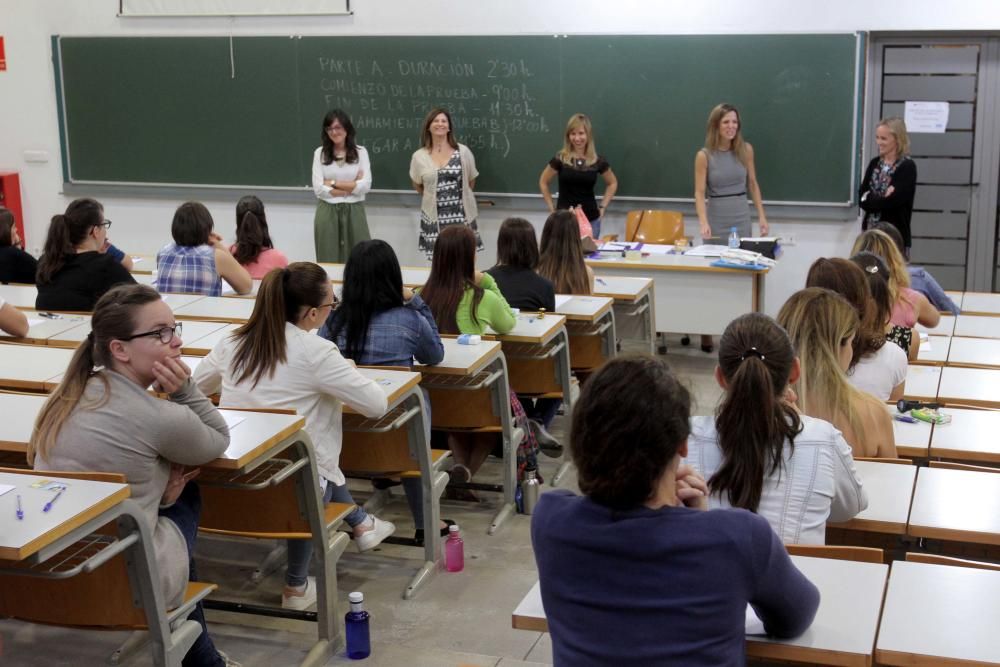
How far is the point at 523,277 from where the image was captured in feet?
18.1

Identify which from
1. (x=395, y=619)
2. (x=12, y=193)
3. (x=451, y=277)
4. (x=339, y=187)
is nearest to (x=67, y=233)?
(x=451, y=277)

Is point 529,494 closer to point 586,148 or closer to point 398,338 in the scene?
point 398,338

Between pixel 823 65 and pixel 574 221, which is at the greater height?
pixel 823 65

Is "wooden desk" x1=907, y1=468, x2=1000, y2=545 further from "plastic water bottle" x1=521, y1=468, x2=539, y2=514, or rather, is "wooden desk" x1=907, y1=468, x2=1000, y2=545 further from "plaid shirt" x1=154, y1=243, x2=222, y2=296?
"plaid shirt" x1=154, y1=243, x2=222, y2=296

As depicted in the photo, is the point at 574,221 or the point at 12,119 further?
the point at 12,119

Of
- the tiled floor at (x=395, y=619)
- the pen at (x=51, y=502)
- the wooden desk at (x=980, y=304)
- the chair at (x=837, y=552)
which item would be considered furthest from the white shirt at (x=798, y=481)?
the wooden desk at (x=980, y=304)

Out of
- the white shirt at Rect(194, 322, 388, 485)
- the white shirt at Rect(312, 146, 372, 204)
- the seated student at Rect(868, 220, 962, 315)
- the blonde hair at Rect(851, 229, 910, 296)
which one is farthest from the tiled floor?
the white shirt at Rect(312, 146, 372, 204)

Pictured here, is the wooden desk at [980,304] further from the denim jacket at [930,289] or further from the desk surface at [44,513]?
the desk surface at [44,513]

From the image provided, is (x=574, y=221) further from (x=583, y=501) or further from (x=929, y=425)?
(x=583, y=501)

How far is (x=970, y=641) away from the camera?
2074mm

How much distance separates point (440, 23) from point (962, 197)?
13.6ft

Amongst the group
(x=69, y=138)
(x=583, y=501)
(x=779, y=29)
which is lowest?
(x=583, y=501)

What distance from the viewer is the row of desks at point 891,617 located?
204 centimetres

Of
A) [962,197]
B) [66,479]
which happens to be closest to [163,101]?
[962,197]
